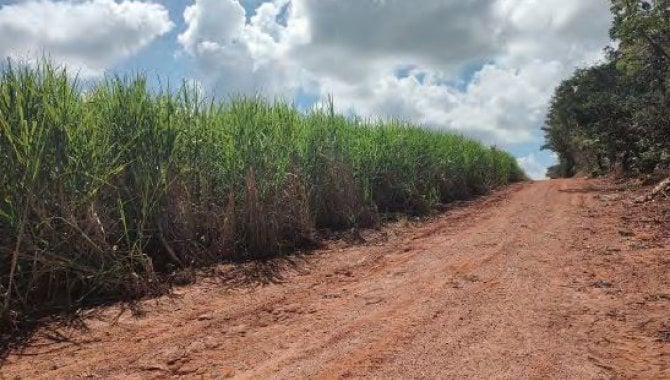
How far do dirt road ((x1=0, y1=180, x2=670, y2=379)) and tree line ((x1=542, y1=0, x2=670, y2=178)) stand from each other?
348 inches

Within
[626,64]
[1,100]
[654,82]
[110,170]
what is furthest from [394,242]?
[654,82]

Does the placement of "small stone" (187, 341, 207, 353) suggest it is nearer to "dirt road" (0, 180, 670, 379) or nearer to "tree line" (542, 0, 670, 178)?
"dirt road" (0, 180, 670, 379)

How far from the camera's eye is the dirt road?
3191mm

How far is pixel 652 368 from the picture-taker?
10.1ft

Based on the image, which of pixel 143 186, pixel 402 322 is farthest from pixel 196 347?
pixel 143 186

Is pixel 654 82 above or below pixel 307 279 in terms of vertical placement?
above

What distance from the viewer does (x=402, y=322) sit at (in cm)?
389

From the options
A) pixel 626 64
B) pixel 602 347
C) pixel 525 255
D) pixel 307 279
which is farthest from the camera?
pixel 626 64

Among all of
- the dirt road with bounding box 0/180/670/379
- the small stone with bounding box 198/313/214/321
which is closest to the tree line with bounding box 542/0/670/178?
the dirt road with bounding box 0/180/670/379

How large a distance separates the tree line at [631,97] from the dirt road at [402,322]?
29.0 feet

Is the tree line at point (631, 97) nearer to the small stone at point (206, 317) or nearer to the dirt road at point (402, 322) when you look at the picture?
the dirt road at point (402, 322)

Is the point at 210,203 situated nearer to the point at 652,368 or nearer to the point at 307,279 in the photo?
the point at 307,279

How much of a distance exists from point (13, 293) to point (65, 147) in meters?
1.13

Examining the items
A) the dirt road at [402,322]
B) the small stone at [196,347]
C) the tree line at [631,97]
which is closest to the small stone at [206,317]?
the dirt road at [402,322]
